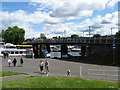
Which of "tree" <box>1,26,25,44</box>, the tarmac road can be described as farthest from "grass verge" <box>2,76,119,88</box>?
"tree" <box>1,26,25,44</box>

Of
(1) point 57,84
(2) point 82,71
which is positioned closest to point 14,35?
(2) point 82,71

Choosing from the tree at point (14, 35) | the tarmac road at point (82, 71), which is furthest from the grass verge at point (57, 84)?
the tree at point (14, 35)

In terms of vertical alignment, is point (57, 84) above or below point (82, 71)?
above

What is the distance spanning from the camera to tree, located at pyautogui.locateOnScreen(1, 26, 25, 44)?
131m

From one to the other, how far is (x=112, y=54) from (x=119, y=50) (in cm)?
284

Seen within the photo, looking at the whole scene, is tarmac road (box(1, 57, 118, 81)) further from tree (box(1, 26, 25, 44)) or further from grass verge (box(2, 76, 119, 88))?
tree (box(1, 26, 25, 44))

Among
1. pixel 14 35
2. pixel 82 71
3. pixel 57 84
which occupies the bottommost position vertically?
pixel 82 71

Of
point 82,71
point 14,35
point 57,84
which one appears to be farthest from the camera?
point 14,35

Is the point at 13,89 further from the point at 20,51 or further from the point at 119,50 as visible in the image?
the point at 20,51

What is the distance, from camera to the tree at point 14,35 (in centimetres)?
13075

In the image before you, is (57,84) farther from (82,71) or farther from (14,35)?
(14,35)

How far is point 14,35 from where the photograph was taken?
130500 mm

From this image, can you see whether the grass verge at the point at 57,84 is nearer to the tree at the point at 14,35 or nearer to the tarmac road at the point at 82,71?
the tarmac road at the point at 82,71

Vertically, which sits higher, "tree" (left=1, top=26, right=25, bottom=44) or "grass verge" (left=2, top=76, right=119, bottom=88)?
"tree" (left=1, top=26, right=25, bottom=44)
